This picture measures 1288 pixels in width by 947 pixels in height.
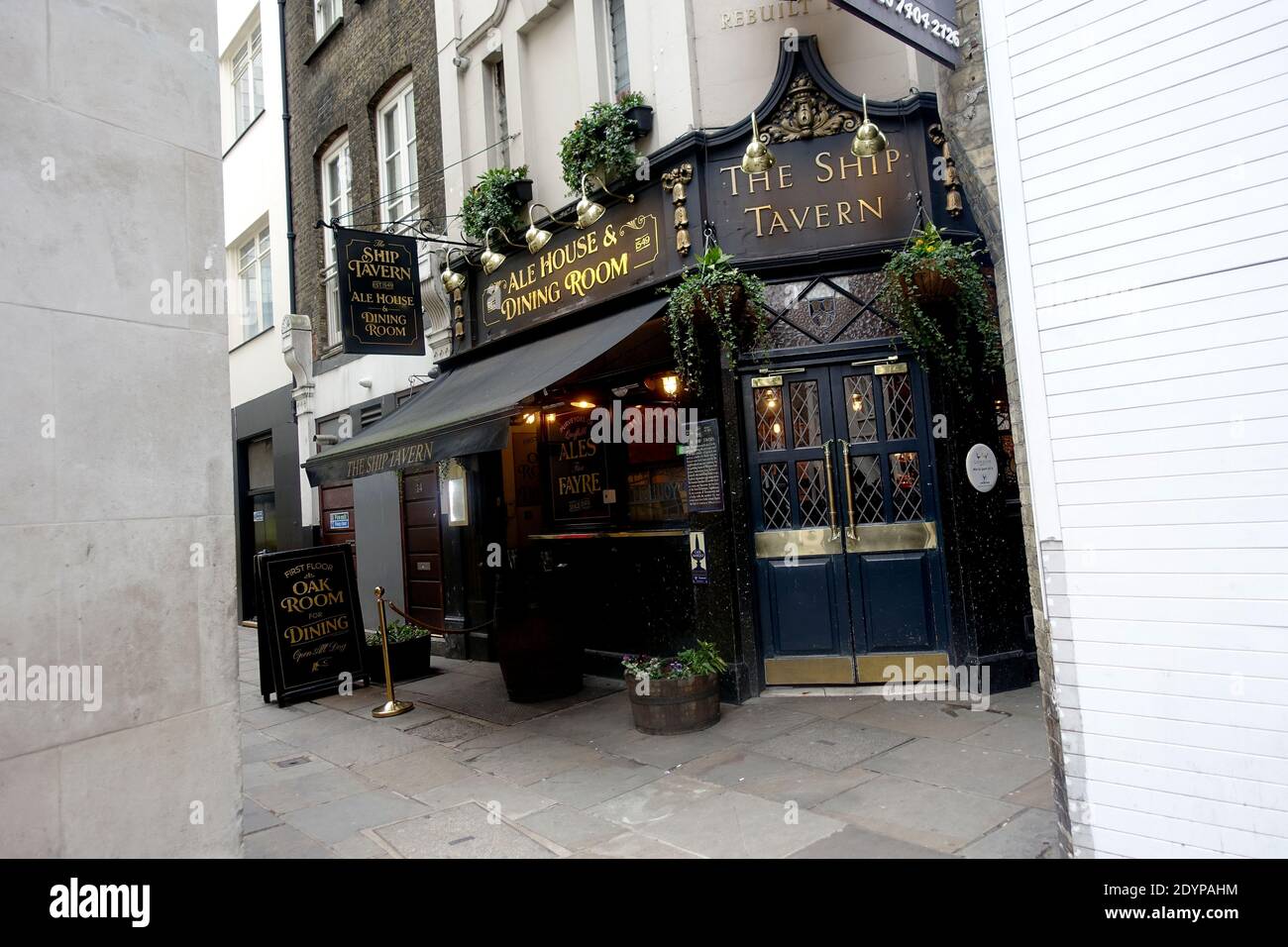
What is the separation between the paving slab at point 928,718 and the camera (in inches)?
212

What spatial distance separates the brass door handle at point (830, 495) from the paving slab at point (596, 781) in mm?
2598

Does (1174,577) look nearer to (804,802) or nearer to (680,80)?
(804,802)

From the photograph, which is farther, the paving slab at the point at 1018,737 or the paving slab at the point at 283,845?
the paving slab at the point at 1018,737

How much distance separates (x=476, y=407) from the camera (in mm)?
6363


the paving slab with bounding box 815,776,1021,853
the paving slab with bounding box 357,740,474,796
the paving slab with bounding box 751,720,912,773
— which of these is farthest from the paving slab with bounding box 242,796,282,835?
the paving slab with bounding box 815,776,1021,853

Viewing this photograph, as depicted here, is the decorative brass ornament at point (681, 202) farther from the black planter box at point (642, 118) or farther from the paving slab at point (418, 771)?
the paving slab at point (418, 771)

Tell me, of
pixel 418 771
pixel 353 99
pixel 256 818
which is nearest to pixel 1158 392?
pixel 418 771

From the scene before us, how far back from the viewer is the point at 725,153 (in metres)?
6.70

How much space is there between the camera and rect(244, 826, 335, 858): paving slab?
13.7 feet

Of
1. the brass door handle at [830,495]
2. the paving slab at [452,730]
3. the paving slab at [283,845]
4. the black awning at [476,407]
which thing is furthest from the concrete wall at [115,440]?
the brass door handle at [830,495]

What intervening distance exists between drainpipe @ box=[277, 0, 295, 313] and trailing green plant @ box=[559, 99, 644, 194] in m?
8.11

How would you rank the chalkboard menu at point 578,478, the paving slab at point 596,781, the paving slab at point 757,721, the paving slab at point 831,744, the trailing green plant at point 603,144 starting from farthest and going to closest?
the chalkboard menu at point 578,478 < the trailing green plant at point 603,144 < the paving slab at point 757,721 < the paving slab at point 831,744 < the paving slab at point 596,781
